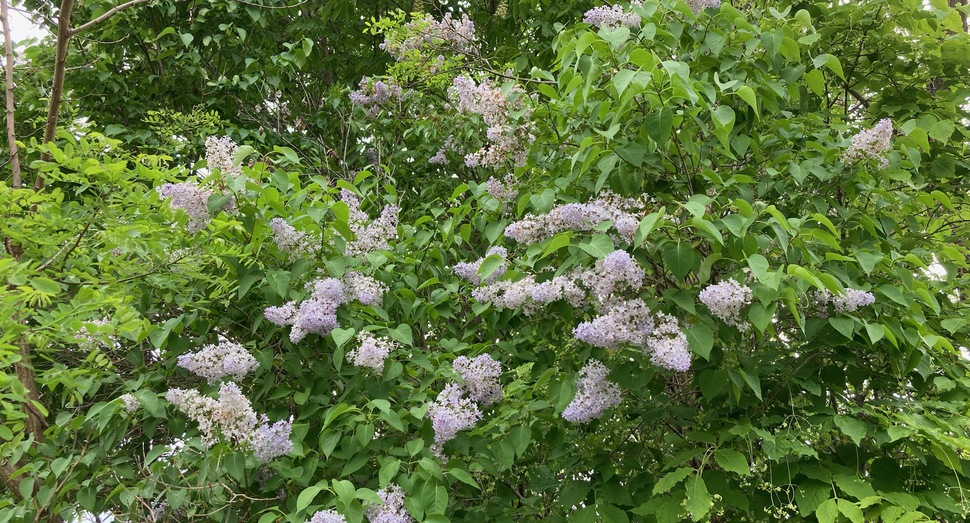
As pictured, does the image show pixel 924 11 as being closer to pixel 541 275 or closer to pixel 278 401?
pixel 541 275

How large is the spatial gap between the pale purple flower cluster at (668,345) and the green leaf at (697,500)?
0.37 metres

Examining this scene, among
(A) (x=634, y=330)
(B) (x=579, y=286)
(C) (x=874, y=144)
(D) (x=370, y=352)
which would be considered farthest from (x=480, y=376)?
(C) (x=874, y=144)

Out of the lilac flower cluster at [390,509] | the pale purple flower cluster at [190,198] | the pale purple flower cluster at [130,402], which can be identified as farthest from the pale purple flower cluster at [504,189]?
the pale purple flower cluster at [130,402]

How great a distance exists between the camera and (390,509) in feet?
8.13

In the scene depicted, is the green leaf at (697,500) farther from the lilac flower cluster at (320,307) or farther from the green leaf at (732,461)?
the lilac flower cluster at (320,307)

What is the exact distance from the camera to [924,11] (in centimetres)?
337

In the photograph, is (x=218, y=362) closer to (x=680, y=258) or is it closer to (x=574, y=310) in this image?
(x=574, y=310)

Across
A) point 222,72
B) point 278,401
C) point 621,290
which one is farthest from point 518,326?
point 222,72

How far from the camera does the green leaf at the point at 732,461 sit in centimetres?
241

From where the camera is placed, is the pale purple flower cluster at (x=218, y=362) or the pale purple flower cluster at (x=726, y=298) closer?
the pale purple flower cluster at (x=726, y=298)

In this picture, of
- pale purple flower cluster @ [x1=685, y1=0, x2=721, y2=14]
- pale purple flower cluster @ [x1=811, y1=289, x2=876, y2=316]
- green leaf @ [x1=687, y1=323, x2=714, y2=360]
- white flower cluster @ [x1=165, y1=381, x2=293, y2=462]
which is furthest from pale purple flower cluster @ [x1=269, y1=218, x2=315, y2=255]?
pale purple flower cluster @ [x1=811, y1=289, x2=876, y2=316]

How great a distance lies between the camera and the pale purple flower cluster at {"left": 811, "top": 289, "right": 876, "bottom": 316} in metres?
2.44

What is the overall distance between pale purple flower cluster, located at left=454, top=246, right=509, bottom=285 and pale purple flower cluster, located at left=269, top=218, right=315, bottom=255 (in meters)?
0.63

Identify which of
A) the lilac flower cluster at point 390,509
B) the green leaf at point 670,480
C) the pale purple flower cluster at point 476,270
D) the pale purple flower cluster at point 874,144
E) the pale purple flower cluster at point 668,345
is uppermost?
the pale purple flower cluster at point 874,144
